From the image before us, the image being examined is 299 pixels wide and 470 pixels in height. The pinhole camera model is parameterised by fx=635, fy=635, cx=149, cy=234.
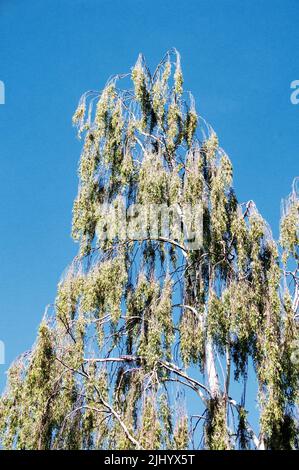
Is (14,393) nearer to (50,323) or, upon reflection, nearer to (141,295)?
(50,323)

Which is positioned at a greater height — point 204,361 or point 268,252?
point 268,252

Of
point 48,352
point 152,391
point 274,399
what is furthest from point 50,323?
point 274,399

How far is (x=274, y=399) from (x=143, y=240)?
3.23 metres

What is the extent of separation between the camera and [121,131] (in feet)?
35.2

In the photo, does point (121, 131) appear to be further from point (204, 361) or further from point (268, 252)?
point (204, 361)

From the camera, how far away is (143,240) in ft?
31.5

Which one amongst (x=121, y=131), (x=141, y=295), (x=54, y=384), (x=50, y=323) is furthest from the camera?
(x=121, y=131)

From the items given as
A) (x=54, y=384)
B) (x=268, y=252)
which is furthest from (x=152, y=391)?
(x=268, y=252)

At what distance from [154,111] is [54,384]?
17.4 ft

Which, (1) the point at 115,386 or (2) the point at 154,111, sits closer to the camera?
(1) the point at 115,386

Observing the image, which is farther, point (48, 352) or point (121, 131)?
point (121, 131)
